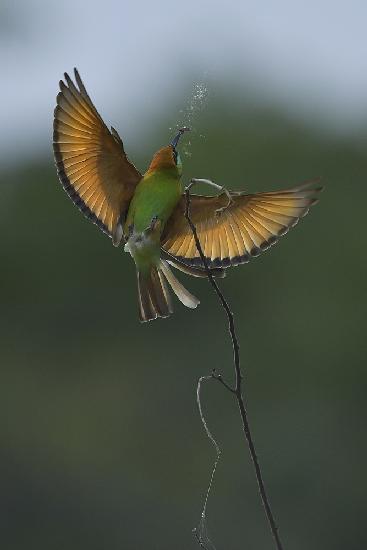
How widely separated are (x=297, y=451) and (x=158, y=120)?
3.59 m

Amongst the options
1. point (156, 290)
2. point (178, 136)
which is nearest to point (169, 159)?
point (178, 136)

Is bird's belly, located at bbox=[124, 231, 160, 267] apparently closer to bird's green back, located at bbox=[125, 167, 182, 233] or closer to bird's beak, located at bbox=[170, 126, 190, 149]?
bird's green back, located at bbox=[125, 167, 182, 233]

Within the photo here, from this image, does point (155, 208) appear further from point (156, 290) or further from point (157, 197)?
point (156, 290)

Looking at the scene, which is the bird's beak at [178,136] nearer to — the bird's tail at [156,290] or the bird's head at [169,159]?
the bird's head at [169,159]

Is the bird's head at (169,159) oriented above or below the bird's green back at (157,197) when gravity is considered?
Result: above

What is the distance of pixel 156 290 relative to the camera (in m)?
2.13

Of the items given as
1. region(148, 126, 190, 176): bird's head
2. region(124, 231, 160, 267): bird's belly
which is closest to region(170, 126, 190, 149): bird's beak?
region(148, 126, 190, 176): bird's head

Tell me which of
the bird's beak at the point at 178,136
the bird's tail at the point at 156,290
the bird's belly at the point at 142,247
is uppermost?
the bird's beak at the point at 178,136

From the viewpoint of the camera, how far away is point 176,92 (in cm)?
1020

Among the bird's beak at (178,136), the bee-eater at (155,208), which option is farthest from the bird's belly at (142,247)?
the bird's beak at (178,136)

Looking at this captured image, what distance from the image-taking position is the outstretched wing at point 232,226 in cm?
206

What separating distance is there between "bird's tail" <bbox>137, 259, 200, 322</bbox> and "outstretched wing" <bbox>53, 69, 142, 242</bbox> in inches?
3.0

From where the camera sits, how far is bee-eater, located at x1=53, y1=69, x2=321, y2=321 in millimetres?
2057

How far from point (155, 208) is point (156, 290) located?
0.13 metres
